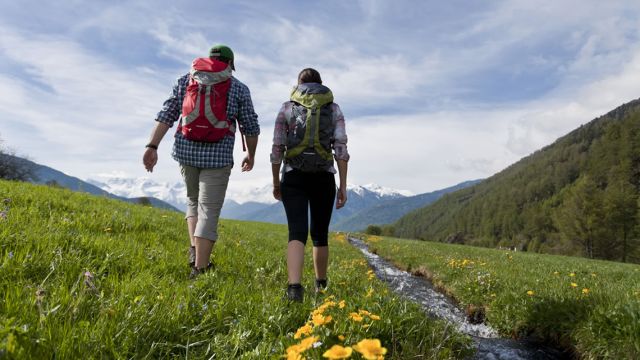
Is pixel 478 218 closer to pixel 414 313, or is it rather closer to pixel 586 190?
pixel 586 190

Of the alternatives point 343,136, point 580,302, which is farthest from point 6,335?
point 580,302

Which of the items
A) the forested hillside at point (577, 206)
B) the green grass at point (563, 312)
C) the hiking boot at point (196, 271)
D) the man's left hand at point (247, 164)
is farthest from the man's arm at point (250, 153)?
the forested hillside at point (577, 206)

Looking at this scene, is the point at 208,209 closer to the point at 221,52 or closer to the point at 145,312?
the point at 221,52

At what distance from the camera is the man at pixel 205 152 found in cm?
535

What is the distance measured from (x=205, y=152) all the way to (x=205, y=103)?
71cm

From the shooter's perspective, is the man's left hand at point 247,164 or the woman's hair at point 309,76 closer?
the woman's hair at point 309,76

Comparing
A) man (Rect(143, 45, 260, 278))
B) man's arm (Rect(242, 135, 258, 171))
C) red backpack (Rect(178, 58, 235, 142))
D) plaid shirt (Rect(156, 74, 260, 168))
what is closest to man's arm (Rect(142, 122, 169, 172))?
man (Rect(143, 45, 260, 278))

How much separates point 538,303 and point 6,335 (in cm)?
707

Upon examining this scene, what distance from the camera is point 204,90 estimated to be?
530cm

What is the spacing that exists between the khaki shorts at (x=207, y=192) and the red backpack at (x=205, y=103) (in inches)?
21.0

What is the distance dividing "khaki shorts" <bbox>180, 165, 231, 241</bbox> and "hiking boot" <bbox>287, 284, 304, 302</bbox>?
4.78 ft

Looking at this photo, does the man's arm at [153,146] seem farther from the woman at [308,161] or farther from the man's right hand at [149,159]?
the woman at [308,161]

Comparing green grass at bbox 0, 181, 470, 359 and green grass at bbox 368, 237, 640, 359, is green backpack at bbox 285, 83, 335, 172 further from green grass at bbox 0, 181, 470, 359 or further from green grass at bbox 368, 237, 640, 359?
green grass at bbox 368, 237, 640, 359

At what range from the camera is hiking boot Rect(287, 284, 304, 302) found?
178 inches
